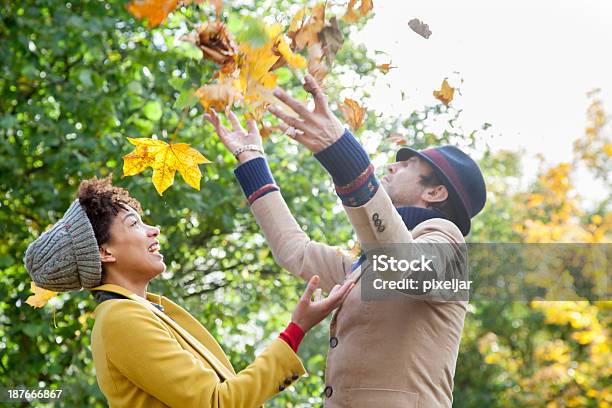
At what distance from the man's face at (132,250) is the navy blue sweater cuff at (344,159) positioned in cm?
56

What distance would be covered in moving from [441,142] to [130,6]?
2.40m

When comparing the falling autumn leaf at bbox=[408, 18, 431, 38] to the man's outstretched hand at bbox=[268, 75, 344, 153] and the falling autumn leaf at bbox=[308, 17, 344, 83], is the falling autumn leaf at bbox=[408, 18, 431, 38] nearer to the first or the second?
the falling autumn leaf at bbox=[308, 17, 344, 83]

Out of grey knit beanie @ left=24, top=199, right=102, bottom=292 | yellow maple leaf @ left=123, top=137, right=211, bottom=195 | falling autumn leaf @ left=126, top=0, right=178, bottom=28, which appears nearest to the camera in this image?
falling autumn leaf @ left=126, top=0, right=178, bottom=28

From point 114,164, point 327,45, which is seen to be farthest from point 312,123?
point 114,164

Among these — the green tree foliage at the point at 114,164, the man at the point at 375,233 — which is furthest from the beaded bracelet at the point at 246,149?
the green tree foliage at the point at 114,164

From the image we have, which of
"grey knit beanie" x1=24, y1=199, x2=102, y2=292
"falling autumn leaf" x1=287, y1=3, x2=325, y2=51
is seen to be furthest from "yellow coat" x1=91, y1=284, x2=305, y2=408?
"falling autumn leaf" x1=287, y1=3, x2=325, y2=51

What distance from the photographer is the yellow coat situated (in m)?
1.78

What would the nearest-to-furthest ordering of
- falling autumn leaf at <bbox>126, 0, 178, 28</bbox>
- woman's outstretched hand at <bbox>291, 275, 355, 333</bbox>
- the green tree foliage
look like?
falling autumn leaf at <bbox>126, 0, 178, 28</bbox>, woman's outstretched hand at <bbox>291, 275, 355, 333</bbox>, the green tree foliage

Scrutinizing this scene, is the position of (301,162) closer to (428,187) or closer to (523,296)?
(428,187)

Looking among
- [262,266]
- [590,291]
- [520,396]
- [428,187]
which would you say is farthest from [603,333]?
[428,187]

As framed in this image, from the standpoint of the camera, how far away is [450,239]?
196 centimetres

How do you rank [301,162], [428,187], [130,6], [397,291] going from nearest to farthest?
[130,6]
[397,291]
[428,187]
[301,162]

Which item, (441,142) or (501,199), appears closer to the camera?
(441,142)

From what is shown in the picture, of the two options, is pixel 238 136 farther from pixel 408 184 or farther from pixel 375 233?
pixel 375 233
